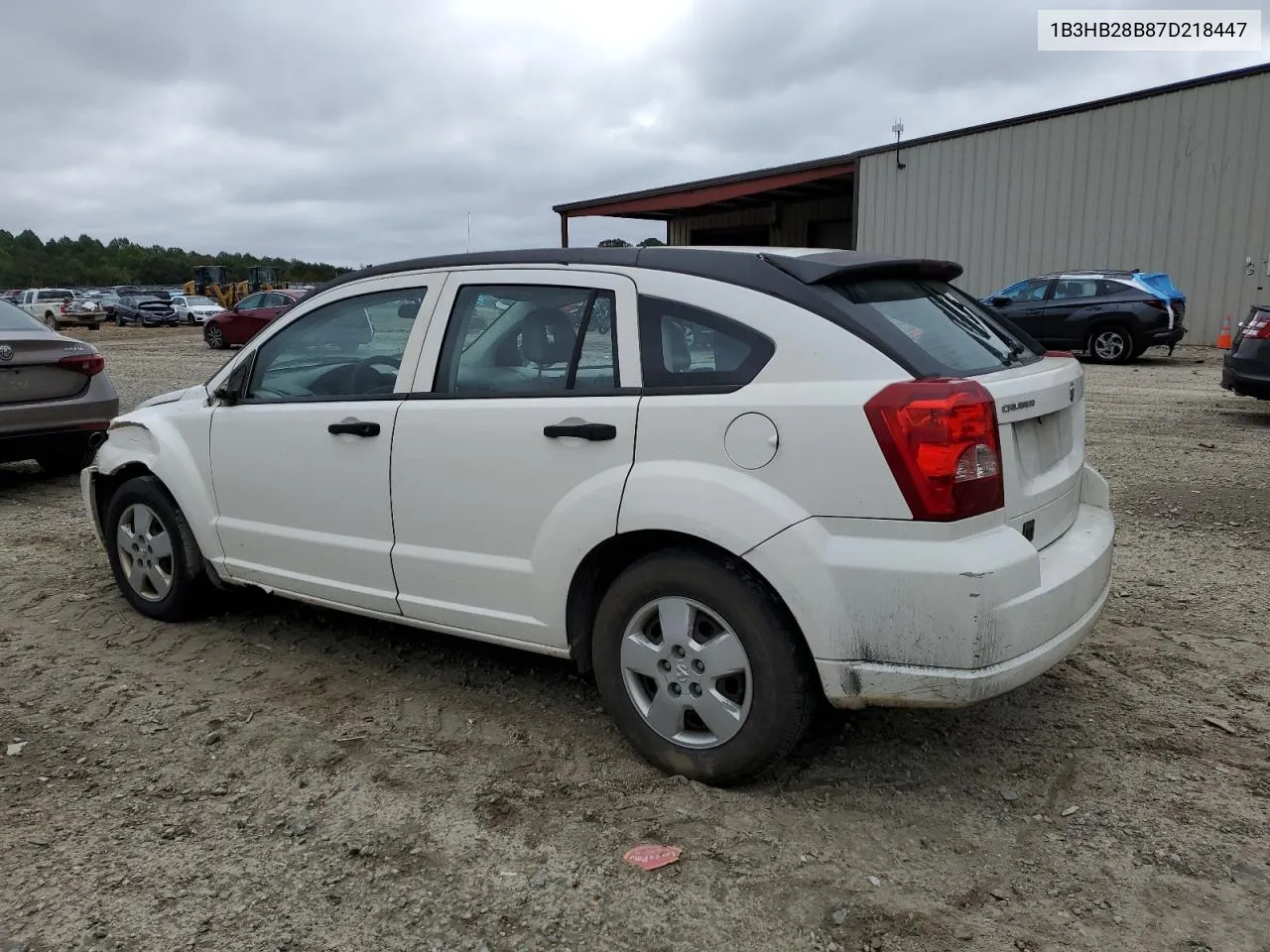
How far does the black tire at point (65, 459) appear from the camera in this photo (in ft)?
24.8

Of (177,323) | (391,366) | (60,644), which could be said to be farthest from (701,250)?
(177,323)

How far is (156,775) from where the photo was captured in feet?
10.8

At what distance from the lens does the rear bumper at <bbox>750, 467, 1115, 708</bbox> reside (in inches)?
105

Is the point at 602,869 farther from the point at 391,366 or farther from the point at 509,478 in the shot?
the point at 391,366

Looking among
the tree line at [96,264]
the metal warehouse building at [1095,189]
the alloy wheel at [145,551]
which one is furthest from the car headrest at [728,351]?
the tree line at [96,264]

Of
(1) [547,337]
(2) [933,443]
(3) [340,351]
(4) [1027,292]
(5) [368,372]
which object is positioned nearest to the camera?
(2) [933,443]

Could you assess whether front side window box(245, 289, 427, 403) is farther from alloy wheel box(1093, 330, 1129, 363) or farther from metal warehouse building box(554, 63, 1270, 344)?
alloy wheel box(1093, 330, 1129, 363)

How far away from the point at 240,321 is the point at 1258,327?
74.6 ft

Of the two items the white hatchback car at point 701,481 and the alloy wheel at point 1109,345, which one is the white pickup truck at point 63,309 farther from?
the white hatchback car at point 701,481

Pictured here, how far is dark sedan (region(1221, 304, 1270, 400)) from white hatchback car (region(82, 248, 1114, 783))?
24.5ft

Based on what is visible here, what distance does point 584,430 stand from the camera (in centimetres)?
317

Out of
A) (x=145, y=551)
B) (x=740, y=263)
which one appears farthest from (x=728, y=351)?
(x=145, y=551)

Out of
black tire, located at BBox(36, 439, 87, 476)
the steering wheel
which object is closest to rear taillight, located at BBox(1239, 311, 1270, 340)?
the steering wheel

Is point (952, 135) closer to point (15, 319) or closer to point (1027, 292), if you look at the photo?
point (1027, 292)
